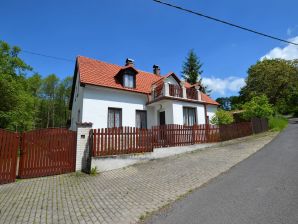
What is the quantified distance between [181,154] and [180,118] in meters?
4.78

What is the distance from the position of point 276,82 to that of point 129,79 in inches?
1239

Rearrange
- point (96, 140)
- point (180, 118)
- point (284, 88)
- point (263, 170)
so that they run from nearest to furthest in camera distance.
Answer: point (263, 170) → point (96, 140) → point (180, 118) → point (284, 88)

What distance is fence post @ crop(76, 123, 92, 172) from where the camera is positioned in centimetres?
940

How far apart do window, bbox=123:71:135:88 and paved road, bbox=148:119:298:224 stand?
11.2 m

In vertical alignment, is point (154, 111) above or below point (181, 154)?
above

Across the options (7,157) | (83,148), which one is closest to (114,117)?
(83,148)

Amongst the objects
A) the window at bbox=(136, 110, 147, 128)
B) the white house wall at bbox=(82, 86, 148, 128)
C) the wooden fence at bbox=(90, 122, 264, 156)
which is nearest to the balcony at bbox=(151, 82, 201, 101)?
the white house wall at bbox=(82, 86, 148, 128)

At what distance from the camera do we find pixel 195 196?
562cm

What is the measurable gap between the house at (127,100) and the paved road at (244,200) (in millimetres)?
9135

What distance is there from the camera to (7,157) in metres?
7.73

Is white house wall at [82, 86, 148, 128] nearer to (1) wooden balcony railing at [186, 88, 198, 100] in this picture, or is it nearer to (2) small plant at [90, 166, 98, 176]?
(1) wooden balcony railing at [186, 88, 198, 100]

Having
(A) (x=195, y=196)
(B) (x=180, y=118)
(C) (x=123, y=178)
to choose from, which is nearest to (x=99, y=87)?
(B) (x=180, y=118)

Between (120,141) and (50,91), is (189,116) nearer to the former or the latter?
(120,141)

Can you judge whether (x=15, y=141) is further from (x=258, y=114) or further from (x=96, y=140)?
(x=258, y=114)
